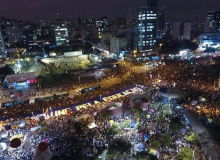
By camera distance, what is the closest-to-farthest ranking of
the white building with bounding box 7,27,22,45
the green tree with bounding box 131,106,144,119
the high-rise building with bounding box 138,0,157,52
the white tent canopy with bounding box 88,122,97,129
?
1. the white tent canopy with bounding box 88,122,97,129
2. the green tree with bounding box 131,106,144,119
3. the high-rise building with bounding box 138,0,157,52
4. the white building with bounding box 7,27,22,45

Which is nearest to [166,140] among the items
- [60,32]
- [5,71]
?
[5,71]

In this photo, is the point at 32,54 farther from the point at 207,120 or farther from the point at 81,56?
the point at 207,120

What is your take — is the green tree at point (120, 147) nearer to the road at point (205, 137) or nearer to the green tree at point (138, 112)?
the green tree at point (138, 112)

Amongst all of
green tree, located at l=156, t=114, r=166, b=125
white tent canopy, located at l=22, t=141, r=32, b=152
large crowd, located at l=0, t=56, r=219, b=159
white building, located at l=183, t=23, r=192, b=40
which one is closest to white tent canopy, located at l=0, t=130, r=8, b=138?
large crowd, located at l=0, t=56, r=219, b=159

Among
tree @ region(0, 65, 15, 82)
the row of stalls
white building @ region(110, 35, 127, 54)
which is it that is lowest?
tree @ region(0, 65, 15, 82)

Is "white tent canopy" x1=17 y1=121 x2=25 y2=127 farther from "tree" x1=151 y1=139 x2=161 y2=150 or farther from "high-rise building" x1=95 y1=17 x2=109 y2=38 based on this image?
"high-rise building" x1=95 y1=17 x2=109 y2=38

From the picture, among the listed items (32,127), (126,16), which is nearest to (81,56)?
(32,127)
